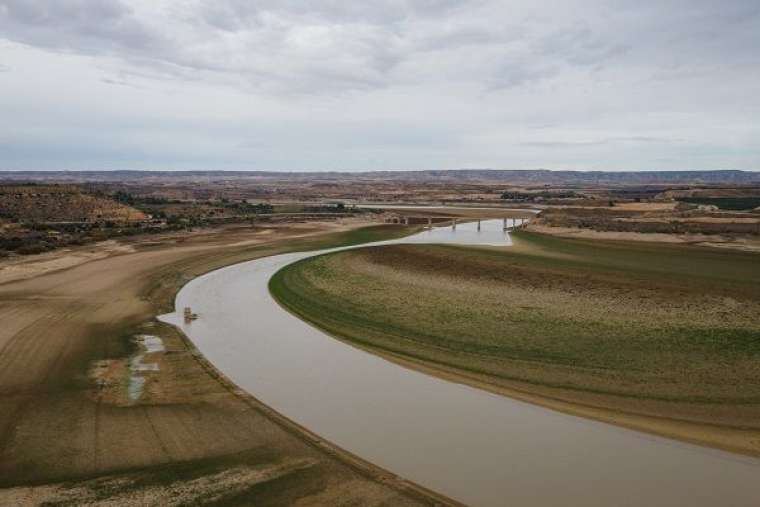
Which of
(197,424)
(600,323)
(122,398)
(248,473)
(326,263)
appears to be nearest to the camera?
(248,473)

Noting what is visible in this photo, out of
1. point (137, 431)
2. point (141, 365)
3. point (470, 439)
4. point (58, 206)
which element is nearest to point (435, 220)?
point (58, 206)

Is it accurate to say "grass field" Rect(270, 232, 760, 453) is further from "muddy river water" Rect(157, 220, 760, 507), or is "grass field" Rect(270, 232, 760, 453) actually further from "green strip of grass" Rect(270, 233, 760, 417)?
"muddy river water" Rect(157, 220, 760, 507)

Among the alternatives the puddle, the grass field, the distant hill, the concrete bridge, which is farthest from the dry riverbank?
the concrete bridge

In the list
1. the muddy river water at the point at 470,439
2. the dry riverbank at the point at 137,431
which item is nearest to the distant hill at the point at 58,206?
the dry riverbank at the point at 137,431

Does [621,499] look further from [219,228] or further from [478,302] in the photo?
[219,228]

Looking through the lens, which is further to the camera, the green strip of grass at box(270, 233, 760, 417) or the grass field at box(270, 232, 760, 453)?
the green strip of grass at box(270, 233, 760, 417)

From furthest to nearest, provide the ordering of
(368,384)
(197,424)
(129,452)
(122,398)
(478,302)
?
(478,302)
(368,384)
(122,398)
(197,424)
(129,452)

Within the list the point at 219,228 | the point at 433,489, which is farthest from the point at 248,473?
the point at 219,228

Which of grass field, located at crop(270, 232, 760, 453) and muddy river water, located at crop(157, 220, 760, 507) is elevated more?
grass field, located at crop(270, 232, 760, 453)
